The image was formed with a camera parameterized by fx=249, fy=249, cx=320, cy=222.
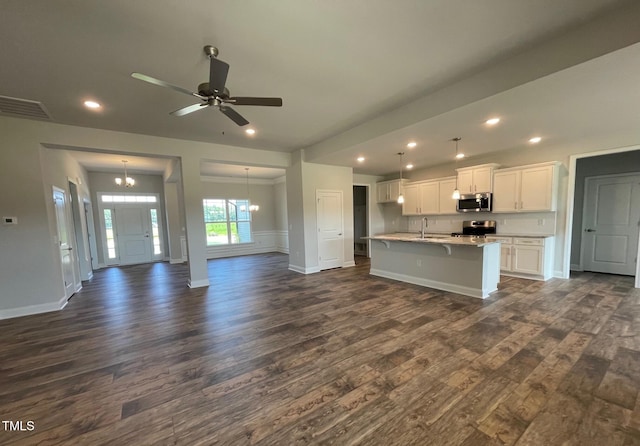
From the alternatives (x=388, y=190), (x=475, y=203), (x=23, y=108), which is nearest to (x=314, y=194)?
(x=388, y=190)

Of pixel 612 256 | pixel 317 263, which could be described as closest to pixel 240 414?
pixel 317 263

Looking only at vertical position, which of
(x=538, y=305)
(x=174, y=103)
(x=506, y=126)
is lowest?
(x=538, y=305)

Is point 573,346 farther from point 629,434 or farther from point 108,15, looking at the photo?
point 108,15

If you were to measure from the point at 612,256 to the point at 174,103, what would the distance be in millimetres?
8756

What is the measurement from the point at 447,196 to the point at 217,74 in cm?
605

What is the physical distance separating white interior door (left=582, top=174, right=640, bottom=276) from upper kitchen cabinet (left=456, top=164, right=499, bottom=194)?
214 cm

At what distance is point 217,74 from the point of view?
6.86ft

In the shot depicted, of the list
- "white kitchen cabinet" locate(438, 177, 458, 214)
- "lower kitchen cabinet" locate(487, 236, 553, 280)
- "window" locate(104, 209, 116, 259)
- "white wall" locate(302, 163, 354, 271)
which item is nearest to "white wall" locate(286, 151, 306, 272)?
"white wall" locate(302, 163, 354, 271)

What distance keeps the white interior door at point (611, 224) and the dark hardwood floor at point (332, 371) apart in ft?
5.07

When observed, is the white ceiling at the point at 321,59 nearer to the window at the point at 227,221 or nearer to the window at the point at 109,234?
the window at the point at 109,234

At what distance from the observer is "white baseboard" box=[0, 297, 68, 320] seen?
3670 mm

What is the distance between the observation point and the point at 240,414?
1795mm

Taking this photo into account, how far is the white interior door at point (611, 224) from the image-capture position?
5.07 meters

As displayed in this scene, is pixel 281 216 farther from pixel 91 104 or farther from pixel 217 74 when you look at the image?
pixel 217 74
